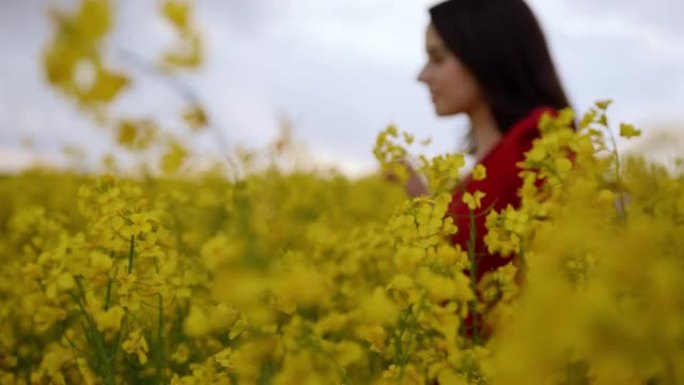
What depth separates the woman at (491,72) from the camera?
245cm

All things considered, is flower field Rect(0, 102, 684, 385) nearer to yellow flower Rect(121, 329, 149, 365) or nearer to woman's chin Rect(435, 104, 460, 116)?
yellow flower Rect(121, 329, 149, 365)

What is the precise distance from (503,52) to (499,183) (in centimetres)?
48

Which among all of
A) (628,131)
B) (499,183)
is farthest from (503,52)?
(628,131)

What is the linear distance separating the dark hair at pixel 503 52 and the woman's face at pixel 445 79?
0.07 ft

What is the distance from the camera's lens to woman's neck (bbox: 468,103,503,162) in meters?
2.57

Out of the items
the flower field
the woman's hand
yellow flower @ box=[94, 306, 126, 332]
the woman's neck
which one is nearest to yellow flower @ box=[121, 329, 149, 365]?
the flower field

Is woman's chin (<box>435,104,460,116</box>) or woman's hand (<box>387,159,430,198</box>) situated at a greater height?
woman's chin (<box>435,104,460,116</box>)

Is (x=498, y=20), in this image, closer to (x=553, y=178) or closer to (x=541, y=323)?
(x=553, y=178)

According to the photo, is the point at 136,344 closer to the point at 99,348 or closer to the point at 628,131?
the point at 99,348

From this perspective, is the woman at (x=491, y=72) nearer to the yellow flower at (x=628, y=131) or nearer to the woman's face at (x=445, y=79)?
the woman's face at (x=445, y=79)

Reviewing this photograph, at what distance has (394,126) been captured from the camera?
1.81 metres

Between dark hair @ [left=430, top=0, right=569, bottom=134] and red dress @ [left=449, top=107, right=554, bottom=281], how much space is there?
0.16 meters

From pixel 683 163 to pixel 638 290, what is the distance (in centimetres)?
116

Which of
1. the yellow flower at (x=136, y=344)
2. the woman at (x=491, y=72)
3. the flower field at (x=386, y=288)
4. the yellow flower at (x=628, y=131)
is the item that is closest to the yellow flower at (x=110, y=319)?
the flower field at (x=386, y=288)
